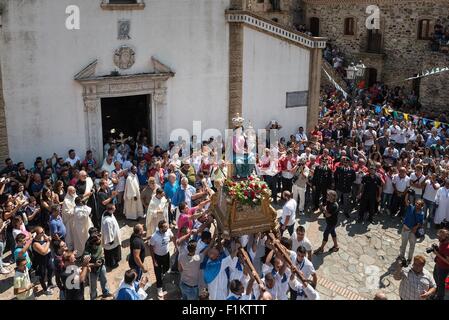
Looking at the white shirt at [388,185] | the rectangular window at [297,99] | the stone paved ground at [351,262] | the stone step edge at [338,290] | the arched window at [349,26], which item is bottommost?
the stone step edge at [338,290]

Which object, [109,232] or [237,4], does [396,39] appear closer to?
[237,4]

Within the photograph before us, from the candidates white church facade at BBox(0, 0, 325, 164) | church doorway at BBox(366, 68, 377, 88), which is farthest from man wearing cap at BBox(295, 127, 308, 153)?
church doorway at BBox(366, 68, 377, 88)

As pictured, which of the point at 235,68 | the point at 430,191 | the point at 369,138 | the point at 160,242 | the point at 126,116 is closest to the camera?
the point at 160,242

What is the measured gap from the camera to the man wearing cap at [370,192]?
41.6ft

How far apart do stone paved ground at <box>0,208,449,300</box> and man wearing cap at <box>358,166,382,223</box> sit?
0.45 meters

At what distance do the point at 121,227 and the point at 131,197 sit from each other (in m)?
0.81

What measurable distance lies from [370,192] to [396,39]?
1690 centimetres

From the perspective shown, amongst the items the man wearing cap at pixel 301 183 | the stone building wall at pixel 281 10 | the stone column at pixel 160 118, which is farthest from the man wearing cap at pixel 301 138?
the stone building wall at pixel 281 10

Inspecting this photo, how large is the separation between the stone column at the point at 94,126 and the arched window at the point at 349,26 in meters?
19.5

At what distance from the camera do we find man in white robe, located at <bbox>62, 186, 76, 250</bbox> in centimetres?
1042

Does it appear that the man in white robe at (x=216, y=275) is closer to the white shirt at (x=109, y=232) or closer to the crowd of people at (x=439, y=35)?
the white shirt at (x=109, y=232)

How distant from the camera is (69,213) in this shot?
10.4 meters

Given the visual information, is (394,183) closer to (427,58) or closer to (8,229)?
(8,229)

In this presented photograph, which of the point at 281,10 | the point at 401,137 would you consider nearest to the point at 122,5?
the point at 401,137
